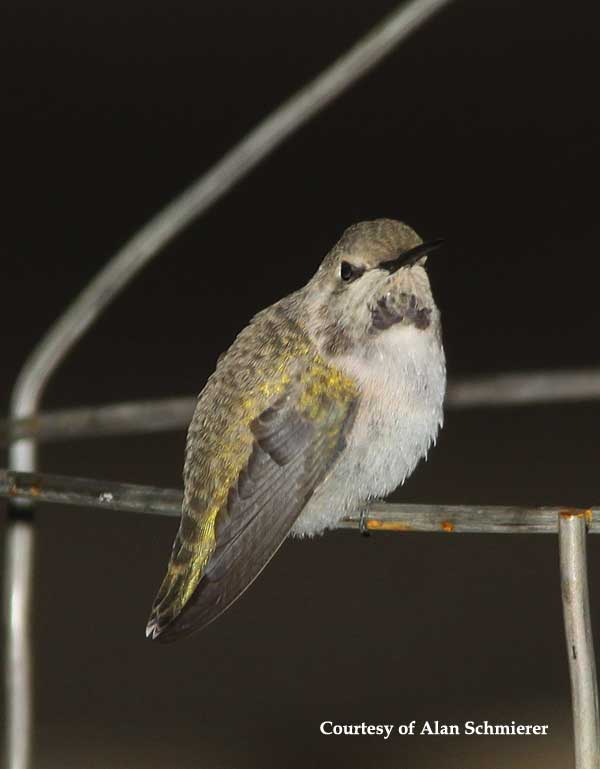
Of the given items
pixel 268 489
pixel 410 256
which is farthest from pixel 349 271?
pixel 268 489

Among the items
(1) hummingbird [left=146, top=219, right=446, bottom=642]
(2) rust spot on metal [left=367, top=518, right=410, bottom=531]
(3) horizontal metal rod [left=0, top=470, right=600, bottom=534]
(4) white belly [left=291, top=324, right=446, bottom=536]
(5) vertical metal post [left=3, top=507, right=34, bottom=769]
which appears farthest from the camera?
(4) white belly [left=291, top=324, right=446, bottom=536]

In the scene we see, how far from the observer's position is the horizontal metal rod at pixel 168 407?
163cm

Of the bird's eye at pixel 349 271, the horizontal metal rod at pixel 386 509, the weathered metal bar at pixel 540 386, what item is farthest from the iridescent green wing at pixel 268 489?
the horizontal metal rod at pixel 386 509

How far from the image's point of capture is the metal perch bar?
1.63 meters

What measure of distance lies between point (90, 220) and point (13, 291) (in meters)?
2.62

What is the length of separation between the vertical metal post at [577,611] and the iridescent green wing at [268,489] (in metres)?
0.73

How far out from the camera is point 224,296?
13.1 meters

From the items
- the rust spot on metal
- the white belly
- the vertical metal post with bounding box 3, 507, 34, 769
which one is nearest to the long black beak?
the white belly

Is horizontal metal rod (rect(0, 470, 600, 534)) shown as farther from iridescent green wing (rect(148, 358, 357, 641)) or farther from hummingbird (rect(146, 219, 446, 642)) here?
hummingbird (rect(146, 219, 446, 642))

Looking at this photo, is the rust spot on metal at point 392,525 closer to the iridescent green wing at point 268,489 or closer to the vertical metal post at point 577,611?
the vertical metal post at point 577,611

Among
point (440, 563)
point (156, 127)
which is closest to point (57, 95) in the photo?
point (156, 127)

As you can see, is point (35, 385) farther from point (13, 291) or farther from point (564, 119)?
point (564, 119)

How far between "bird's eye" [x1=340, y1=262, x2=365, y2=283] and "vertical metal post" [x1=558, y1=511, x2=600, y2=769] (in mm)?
895

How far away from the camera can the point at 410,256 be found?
199 centimetres
